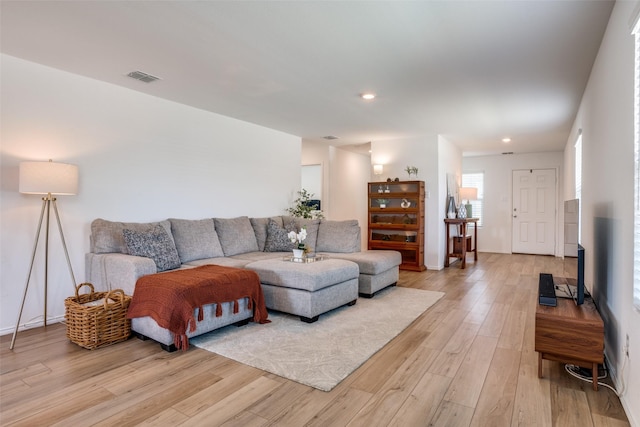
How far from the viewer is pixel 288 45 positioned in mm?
2803

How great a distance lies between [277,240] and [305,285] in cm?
163

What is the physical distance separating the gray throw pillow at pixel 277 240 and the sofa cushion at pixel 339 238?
0.42 m

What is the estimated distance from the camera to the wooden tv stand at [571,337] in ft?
6.95

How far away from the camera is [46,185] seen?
2.92 metres

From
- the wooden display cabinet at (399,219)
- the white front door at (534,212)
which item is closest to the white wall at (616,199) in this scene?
the wooden display cabinet at (399,219)

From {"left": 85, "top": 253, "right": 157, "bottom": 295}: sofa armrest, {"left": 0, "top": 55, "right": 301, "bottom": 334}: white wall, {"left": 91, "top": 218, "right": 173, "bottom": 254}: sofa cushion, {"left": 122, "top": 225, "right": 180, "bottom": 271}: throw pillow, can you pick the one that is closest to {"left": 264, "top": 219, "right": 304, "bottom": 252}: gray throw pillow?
{"left": 0, "top": 55, "right": 301, "bottom": 334}: white wall

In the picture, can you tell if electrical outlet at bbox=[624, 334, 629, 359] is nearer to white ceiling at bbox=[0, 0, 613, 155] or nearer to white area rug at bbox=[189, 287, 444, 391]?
white area rug at bbox=[189, 287, 444, 391]

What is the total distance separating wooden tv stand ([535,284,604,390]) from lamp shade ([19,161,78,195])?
3.70 meters

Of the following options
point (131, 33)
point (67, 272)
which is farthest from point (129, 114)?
point (67, 272)

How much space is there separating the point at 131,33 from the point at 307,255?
8.38 feet

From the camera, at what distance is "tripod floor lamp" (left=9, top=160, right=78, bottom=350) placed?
2.87 meters

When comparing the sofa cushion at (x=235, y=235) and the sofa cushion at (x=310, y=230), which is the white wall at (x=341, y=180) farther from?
the sofa cushion at (x=235, y=235)

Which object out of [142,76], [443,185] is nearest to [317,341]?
[142,76]

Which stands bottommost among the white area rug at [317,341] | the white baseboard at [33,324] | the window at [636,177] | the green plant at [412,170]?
the white area rug at [317,341]
